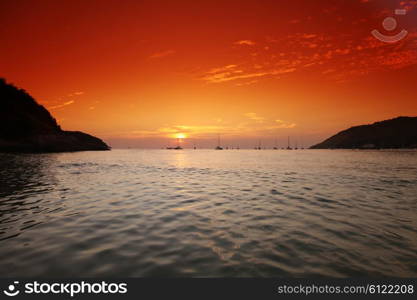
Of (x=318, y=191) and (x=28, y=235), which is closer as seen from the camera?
(x=28, y=235)

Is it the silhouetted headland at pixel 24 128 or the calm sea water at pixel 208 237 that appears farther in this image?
the silhouetted headland at pixel 24 128

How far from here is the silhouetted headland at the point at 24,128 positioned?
90.6m

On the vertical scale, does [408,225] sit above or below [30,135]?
below

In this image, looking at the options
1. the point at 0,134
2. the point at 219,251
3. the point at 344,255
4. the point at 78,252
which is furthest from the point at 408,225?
the point at 0,134

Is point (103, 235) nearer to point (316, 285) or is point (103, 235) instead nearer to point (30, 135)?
point (316, 285)

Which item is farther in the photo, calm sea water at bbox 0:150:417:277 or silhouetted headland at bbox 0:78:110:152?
silhouetted headland at bbox 0:78:110:152

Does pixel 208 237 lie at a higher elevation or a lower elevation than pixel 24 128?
lower

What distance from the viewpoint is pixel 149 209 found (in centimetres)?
1102

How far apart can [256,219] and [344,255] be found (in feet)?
12.6

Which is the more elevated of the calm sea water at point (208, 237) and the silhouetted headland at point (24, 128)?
the silhouetted headland at point (24, 128)

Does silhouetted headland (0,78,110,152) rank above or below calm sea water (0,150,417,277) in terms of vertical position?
above

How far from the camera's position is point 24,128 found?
319 ft

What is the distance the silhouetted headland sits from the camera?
90.6 meters

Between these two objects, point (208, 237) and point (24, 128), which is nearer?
point (208, 237)
